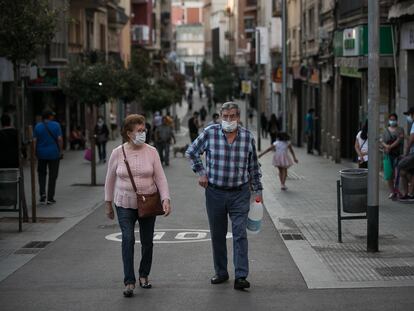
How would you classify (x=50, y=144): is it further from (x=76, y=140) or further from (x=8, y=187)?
(x=76, y=140)

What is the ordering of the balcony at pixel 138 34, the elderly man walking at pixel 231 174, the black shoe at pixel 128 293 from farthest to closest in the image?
the balcony at pixel 138 34, the elderly man walking at pixel 231 174, the black shoe at pixel 128 293

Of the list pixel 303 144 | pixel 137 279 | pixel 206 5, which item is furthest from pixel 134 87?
pixel 206 5

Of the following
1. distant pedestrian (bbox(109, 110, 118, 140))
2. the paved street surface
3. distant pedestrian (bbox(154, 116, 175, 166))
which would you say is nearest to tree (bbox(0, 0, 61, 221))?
the paved street surface

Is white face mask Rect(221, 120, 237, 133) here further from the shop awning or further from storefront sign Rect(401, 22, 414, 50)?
storefront sign Rect(401, 22, 414, 50)

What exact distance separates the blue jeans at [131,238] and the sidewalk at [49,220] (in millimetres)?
1865

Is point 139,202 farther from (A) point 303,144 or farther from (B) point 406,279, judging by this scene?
(A) point 303,144

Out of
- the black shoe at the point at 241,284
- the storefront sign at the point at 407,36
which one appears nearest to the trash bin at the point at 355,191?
the black shoe at the point at 241,284

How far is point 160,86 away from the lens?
59.4 meters

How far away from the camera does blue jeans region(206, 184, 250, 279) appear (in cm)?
959

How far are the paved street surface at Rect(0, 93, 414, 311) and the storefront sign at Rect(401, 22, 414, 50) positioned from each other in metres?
4.48

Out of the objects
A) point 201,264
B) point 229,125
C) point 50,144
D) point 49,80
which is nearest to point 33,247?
point 201,264

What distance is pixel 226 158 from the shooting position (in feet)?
31.6

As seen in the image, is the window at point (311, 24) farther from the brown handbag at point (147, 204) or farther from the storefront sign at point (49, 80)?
the brown handbag at point (147, 204)

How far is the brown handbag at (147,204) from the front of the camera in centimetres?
930
